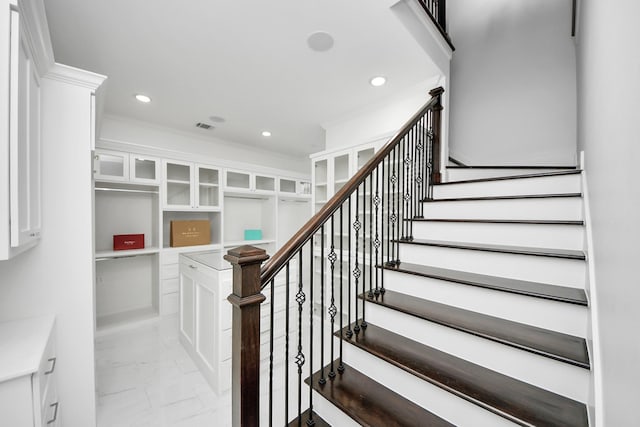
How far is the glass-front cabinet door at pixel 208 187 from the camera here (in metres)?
3.93

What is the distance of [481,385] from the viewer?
1080 millimetres

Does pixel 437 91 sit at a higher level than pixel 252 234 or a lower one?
A: higher

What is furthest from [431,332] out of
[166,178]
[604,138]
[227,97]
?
[166,178]

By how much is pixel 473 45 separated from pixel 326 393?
4.26 meters

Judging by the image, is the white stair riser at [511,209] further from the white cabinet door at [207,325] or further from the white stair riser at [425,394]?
the white cabinet door at [207,325]

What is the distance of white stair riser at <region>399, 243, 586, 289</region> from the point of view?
1.31m

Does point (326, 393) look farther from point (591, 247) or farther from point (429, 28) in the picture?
point (429, 28)

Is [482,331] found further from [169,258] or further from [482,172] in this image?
[169,258]

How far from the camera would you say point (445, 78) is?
258 cm

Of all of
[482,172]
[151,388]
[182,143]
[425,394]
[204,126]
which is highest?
[204,126]

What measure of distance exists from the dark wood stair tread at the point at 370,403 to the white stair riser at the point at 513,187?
172 centimetres

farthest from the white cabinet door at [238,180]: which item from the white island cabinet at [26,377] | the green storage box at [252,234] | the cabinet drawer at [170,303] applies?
the white island cabinet at [26,377]

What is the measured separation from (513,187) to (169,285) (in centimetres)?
407

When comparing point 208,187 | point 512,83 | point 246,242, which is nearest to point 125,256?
point 208,187
